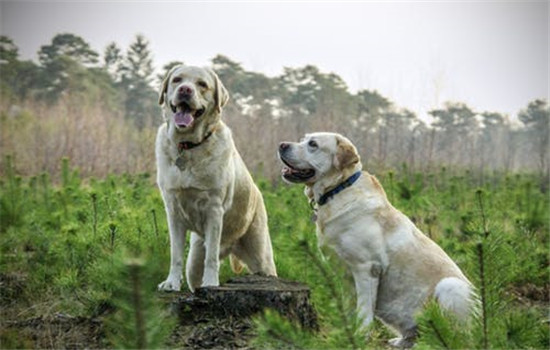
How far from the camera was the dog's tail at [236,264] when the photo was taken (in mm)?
5070

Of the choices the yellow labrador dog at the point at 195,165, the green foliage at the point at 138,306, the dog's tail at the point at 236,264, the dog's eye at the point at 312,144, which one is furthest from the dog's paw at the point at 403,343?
the green foliage at the point at 138,306

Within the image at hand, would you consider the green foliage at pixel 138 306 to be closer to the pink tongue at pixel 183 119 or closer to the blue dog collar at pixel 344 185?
the pink tongue at pixel 183 119

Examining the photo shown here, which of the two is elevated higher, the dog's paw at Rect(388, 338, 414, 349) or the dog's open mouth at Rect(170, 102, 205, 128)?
the dog's open mouth at Rect(170, 102, 205, 128)

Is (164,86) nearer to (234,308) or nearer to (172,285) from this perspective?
(172,285)

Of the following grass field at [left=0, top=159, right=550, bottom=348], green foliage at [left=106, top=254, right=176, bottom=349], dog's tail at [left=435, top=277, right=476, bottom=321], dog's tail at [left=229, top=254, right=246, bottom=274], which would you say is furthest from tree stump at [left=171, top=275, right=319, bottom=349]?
green foliage at [left=106, top=254, right=176, bottom=349]

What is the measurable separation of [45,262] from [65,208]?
147 cm

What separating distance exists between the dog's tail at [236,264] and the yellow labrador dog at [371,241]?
106 cm

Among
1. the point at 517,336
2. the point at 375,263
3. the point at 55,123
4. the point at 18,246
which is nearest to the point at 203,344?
the point at 375,263

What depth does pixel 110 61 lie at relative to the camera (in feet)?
111

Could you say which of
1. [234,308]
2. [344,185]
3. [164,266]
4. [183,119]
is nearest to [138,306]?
[234,308]

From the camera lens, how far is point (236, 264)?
5.14 meters

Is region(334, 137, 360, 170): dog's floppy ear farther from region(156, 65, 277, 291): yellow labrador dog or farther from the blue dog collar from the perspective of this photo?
region(156, 65, 277, 291): yellow labrador dog

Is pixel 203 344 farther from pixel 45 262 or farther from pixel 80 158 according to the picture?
pixel 80 158

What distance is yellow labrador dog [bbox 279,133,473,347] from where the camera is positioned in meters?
3.85
